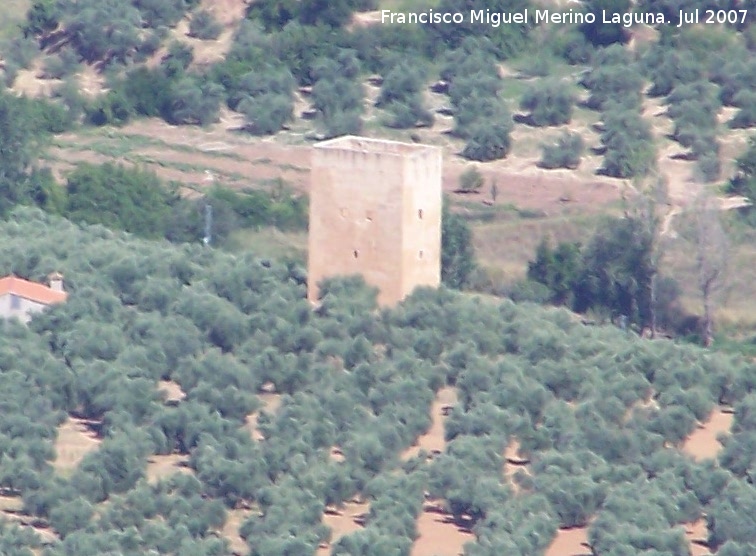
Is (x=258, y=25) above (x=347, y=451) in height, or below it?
above

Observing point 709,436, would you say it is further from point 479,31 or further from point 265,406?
point 479,31

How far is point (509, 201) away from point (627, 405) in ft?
40.1

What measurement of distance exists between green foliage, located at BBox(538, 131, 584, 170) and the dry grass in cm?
1560

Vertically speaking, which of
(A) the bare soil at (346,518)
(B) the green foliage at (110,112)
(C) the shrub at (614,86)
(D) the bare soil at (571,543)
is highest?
(C) the shrub at (614,86)

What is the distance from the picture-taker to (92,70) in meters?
55.0

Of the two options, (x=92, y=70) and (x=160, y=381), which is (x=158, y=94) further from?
(x=160, y=381)

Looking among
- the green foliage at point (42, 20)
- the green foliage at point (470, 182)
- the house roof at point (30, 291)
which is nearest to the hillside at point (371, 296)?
the green foliage at point (42, 20)

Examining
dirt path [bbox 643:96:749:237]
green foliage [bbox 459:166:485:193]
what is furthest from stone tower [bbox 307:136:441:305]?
green foliage [bbox 459:166:485:193]

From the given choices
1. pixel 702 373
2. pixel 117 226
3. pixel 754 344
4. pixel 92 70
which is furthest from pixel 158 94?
pixel 702 373

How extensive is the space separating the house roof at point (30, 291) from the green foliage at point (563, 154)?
12614 mm

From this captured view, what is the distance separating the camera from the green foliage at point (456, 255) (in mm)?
43594

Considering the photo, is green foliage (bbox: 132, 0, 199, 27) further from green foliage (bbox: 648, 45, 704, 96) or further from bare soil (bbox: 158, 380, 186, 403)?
bare soil (bbox: 158, 380, 186, 403)

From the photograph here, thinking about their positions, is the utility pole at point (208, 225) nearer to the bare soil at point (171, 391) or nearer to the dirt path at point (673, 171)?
the dirt path at point (673, 171)

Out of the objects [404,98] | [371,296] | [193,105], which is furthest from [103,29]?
[371,296]
